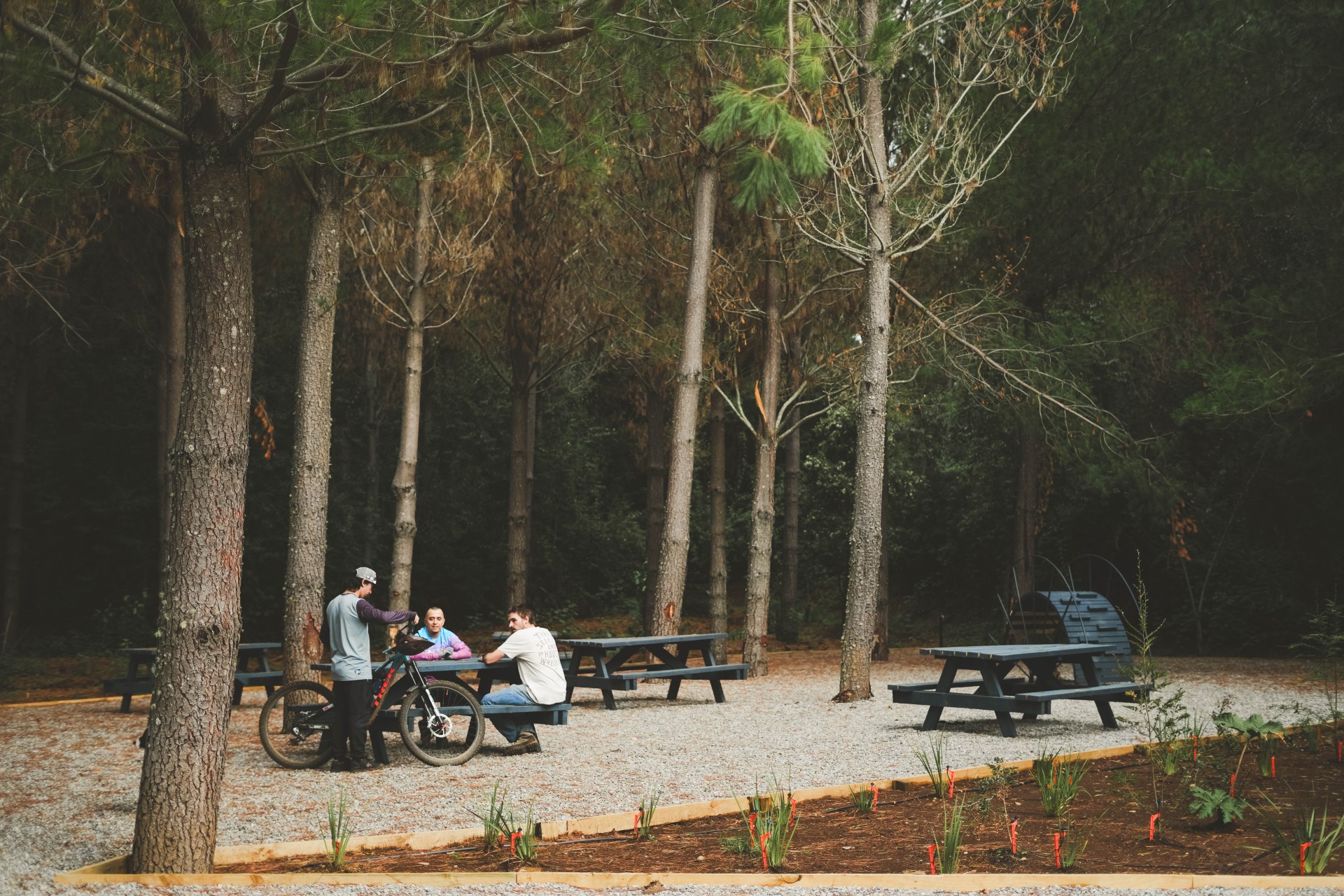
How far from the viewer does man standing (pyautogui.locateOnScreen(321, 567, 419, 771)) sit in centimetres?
841

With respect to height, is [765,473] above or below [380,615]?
above

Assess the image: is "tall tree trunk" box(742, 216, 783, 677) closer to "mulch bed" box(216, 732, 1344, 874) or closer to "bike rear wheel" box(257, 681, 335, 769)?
"bike rear wheel" box(257, 681, 335, 769)

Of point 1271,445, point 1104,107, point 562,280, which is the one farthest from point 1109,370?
point 562,280

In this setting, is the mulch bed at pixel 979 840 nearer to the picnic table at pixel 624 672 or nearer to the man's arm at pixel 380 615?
the man's arm at pixel 380 615

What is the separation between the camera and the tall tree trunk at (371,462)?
2458 cm

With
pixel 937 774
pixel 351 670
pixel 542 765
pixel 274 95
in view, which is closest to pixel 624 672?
pixel 542 765

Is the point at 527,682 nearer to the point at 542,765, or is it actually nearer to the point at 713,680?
the point at 542,765

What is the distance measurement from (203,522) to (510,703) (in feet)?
13.7

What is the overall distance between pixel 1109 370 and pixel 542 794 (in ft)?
46.1

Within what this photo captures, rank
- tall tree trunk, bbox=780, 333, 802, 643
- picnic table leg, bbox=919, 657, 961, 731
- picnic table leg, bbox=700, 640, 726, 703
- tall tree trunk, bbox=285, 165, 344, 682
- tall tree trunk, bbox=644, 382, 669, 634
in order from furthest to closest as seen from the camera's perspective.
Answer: tall tree trunk, bbox=780, 333, 802, 643 < tall tree trunk, bbox=644, 382, 669, 634 < picnic table leg, bbox=700, 640, 726, 703 < tall tree trunk, bbox=285, 165, 344, 682 < picnic table leg, bbox=919, 657, 961, 731

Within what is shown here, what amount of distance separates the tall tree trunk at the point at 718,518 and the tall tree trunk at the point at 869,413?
4346 millimetres

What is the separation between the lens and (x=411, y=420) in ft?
46.1

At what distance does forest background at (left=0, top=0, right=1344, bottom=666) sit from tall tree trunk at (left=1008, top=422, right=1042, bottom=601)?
15 centimetres

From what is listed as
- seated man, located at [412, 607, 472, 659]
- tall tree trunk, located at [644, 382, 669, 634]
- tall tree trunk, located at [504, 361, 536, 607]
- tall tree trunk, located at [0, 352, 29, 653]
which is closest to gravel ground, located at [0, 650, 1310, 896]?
seated man, located at [412, 607, 472, 659]
